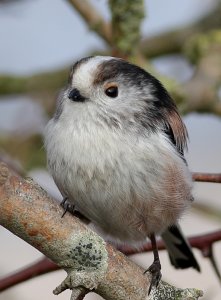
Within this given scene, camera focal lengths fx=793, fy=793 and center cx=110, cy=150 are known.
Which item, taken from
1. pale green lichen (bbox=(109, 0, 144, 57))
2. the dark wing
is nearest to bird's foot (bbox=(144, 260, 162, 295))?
the dark wing

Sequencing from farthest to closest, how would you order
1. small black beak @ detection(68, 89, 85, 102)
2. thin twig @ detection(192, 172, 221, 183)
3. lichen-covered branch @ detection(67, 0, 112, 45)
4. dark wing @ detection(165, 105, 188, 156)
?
1. lichen-covered branch @ detection(67, 0, 112, 45)
2. dark wing @ detection(165, 105, 188, 156)
3. small black beak @ detection(68, 89, 85, 102)
4. thin twig @ detection(192, 172, 221, 183)

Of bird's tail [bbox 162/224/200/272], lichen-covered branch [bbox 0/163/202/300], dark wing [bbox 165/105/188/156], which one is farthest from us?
bird's tail [bbox 162/224/200/272]

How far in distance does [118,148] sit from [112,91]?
20cm

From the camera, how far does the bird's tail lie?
3098 millimetres

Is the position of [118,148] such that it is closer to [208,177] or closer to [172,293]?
[208,177]

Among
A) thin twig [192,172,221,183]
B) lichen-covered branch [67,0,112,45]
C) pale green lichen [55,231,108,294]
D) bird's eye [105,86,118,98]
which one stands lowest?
thin twig [192,172,221,183]

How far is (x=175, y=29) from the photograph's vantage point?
12.9ft

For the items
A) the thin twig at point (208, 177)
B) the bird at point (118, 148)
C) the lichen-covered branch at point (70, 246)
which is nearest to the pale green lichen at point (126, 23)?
the bird at point (118, 148)

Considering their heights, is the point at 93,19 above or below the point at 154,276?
above

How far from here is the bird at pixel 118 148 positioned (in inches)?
94.4

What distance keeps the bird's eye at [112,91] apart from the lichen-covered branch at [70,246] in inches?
25.0

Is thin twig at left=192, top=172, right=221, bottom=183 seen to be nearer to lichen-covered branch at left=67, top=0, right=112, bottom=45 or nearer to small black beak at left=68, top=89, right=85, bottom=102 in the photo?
small black beak at left=68, top=89, right=85, bottom=102

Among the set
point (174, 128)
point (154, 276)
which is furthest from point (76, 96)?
point (154, 276)

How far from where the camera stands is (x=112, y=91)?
2.49m
